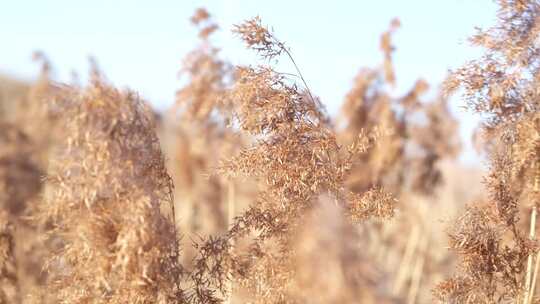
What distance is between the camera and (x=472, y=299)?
26.5ft

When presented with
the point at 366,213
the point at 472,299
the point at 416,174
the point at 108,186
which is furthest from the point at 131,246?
the point at 416,174

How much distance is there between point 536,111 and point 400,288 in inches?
526

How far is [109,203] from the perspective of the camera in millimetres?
6918

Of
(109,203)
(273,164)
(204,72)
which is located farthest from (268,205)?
(204,72)

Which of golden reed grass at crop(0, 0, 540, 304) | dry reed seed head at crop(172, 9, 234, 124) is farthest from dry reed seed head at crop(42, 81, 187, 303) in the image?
dry reed seed head at crop(172, 9, 234, 124)

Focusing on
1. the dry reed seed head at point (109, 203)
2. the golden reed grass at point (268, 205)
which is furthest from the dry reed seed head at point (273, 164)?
the dry reed seed head at point (109, 203)

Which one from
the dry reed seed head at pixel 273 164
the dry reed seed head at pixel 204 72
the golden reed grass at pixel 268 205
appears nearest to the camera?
the golden reed grass at pixel 268 205

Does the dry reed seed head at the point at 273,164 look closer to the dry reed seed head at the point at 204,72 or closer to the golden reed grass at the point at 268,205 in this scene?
the golden reed grass at the point at 268,205

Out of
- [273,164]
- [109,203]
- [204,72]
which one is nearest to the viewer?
[109,203]

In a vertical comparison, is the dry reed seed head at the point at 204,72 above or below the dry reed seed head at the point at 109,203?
above

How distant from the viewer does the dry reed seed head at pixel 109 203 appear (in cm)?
676

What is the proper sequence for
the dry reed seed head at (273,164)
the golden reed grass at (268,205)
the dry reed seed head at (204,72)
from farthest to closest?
the dry reed seed head at (204,72) < the dry reed seed head at (273,164) < the golden reed grass at (268,205)

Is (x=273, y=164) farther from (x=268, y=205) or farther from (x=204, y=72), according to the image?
(x=204, y=72)

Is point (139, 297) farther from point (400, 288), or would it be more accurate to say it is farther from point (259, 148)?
point (400, 288)
